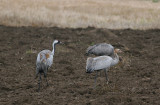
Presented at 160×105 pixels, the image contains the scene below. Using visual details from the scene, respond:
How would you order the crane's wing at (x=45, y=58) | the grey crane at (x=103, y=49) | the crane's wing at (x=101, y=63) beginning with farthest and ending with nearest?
the grey crane at (x=103, y=49)
the crane's wing at (x=45, y=58)
the crane's wing at (x=101, y=63)

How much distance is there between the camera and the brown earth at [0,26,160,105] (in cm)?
812

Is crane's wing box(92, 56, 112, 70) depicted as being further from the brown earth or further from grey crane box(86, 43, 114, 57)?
grey crane box(86, 43, 114, 57)

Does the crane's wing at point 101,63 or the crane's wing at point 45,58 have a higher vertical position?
the crane's wing at point 45,58

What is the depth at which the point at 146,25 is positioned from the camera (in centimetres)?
2270

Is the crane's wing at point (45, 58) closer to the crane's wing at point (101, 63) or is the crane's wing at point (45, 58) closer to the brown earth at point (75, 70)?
the brown earth at point (75, 70)

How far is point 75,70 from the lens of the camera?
1193 cm

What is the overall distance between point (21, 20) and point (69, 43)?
7.44m

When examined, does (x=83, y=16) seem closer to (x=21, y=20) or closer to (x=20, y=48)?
(x=21, y=20)

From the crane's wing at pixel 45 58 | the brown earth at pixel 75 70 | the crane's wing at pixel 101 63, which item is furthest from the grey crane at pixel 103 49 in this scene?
the crane's wing at pixel 45 58

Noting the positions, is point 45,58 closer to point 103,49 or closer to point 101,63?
point 101,63

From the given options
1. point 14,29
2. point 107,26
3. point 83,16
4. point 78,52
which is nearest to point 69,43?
point 78,52

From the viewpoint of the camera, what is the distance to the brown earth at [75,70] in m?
8.12

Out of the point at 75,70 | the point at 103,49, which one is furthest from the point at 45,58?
the point at 103,49

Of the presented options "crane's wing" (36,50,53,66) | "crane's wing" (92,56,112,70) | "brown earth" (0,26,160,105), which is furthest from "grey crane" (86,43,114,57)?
"crane's wing" (36,50,53,66)
